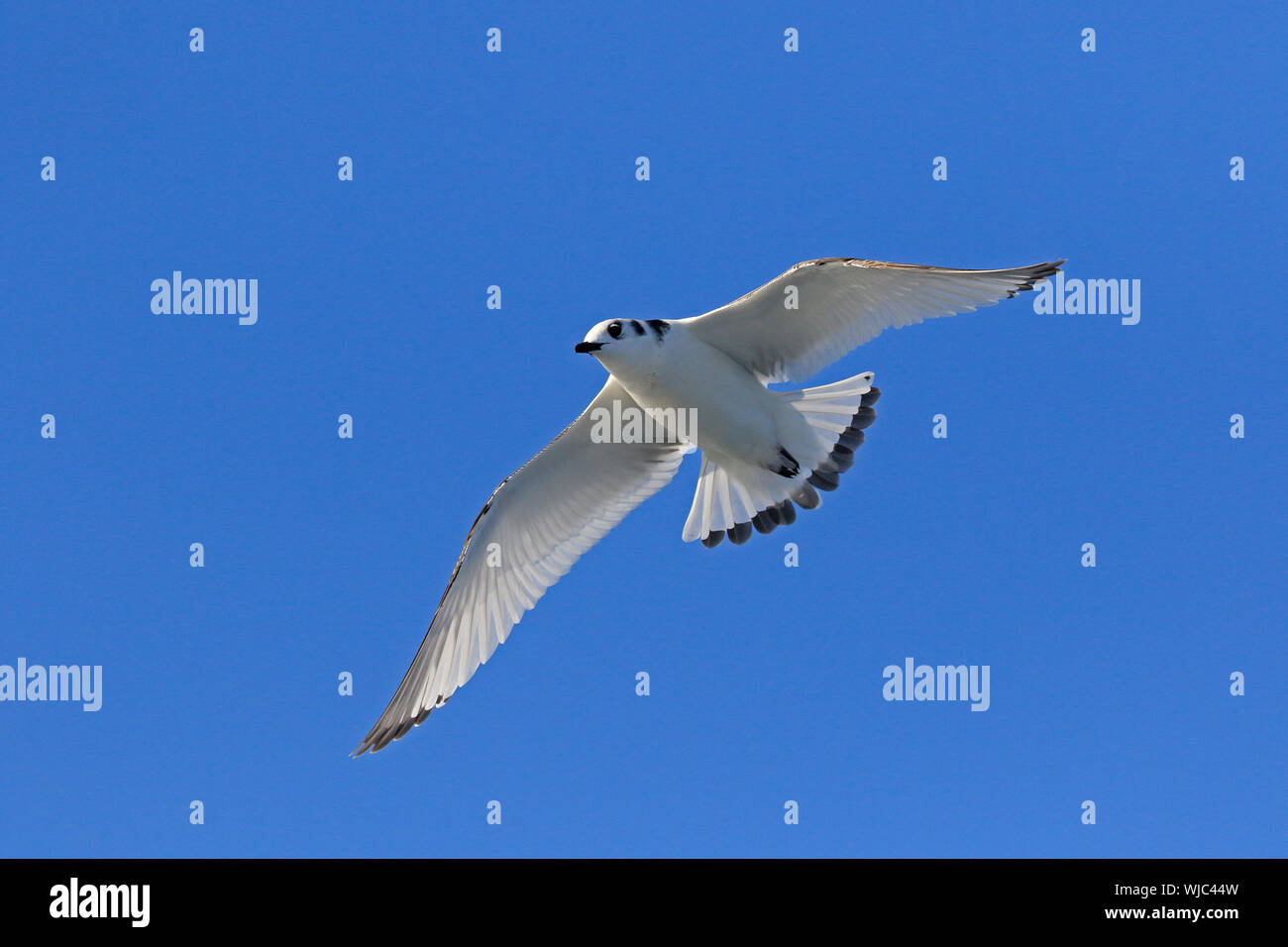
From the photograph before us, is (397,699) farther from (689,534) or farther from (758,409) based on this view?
(758,409)

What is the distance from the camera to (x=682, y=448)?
938 cm

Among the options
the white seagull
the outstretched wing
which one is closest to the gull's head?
the white seagull

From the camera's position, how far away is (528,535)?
9.23m

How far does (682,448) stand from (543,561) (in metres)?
1.24

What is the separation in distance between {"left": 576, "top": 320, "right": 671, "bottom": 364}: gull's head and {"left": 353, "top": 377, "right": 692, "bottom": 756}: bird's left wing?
1.89 ft

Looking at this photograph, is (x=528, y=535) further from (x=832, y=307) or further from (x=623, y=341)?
(x=832, y=307)

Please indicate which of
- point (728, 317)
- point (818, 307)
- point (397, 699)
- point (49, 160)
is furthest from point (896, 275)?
point (49, 160)

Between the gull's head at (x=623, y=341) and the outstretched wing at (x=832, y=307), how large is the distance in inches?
15.2

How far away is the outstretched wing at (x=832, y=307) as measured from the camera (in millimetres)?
7988

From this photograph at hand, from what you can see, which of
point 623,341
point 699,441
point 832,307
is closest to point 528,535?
point 699,441

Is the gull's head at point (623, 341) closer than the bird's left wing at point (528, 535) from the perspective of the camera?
Yes

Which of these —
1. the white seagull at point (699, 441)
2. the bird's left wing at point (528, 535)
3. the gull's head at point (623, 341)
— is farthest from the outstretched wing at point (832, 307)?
the bird's left wing at point (528, 535)

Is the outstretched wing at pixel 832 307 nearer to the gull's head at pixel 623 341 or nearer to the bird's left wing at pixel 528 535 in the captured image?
the gull's head at pixel 623 341

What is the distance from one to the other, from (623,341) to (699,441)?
1.09 metres
